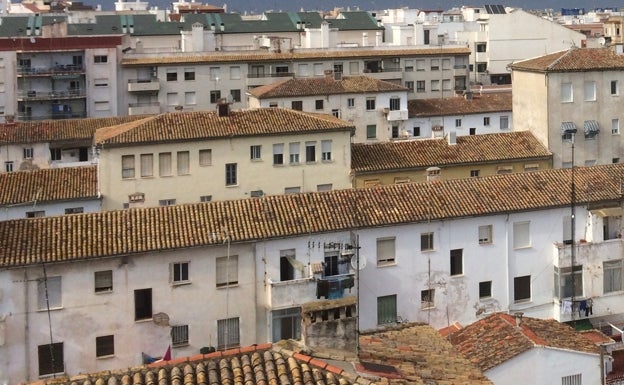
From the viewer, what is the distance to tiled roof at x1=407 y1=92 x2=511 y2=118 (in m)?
66.8

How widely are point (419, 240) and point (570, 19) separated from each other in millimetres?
120671

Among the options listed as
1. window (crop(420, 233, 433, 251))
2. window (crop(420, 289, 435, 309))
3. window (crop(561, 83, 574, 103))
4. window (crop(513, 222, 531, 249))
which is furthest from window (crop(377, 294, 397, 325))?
window (crop(561, 83, 574, 103))

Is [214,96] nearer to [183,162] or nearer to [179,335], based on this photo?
[183,162]

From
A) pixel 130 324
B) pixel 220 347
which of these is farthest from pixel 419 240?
pixel 130 324

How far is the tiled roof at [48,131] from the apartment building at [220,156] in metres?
8.63

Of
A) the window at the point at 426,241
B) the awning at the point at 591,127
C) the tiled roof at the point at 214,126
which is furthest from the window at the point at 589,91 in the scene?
the window at the point at 426,241

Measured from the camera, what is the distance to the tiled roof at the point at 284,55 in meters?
74.1

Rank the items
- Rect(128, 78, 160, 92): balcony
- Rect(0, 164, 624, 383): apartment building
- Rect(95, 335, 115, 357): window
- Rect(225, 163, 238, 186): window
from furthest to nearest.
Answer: Rect(128, 78, 160, 92): balcony, Rect(225, 163, 238, 186): window, Rect(95, 335, 115, 357): window, Rect(0, 164, 624, 383): apartment building

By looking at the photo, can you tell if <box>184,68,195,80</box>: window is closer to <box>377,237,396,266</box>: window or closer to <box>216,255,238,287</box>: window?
<box>377,237,396,266</box>: window

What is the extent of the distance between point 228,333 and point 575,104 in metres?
25.8

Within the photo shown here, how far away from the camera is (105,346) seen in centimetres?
2919

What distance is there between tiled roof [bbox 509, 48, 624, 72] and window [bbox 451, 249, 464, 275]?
687 inches

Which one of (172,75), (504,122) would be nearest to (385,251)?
(504,122)

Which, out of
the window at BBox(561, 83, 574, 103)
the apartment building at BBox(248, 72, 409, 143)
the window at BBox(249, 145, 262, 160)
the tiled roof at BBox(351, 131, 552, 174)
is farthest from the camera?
the apartment building at BBox(248, 72, 409, 143)
